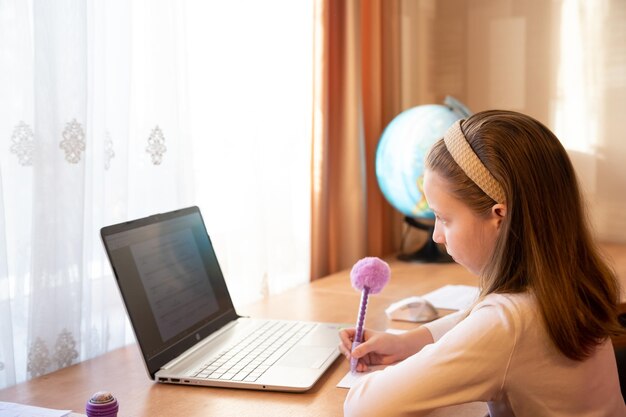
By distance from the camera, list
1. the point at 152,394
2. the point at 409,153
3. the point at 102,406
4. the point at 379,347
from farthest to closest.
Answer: the point at 409,153 → the point at 379,347 → the point at 152,394 → the point at 102,406

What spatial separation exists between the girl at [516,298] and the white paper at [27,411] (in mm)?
391

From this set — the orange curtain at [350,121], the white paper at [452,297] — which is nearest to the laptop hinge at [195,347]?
the white paper at [452,297]

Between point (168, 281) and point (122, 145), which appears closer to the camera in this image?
point (168, 281)

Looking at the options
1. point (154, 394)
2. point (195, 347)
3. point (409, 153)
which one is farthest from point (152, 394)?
point (409, 153)

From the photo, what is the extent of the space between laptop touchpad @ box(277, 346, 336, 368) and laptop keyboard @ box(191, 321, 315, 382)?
0.05 feet

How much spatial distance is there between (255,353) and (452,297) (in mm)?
616

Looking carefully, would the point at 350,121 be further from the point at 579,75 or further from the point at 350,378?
the point at 350,378

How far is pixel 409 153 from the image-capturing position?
83.8 inches

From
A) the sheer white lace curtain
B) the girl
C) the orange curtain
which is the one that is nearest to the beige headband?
the girl

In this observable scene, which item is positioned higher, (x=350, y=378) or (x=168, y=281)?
(x=168, y=281)

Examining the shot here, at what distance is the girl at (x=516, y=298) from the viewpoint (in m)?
0.89

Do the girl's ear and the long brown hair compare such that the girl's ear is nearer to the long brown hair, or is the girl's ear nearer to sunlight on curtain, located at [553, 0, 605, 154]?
the long brown hair

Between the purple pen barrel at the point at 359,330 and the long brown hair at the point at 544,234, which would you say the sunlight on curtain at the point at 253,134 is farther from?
the long brown hair at the point at 544,234

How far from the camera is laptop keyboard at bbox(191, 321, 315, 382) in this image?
45.4 inches
